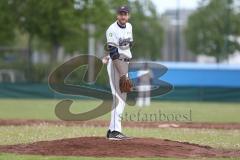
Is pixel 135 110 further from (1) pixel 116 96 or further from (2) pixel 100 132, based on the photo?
(1) pixel 116 96

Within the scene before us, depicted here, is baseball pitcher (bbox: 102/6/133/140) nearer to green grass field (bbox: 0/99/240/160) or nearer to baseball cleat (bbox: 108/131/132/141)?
baseball cleat (bbox: 108/131/132/141)

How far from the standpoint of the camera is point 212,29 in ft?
184

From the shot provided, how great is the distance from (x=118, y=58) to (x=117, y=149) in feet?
5.55

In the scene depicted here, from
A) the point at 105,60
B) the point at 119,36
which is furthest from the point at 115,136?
the point at 119,36

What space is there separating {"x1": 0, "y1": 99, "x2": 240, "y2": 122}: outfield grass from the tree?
920 inches

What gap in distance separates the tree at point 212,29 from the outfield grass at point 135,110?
23376 mm

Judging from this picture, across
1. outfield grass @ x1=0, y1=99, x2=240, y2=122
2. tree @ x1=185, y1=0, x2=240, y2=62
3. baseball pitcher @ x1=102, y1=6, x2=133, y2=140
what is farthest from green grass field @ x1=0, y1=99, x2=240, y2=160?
tree @ x1=185, y1=0, x2=240, y2=62

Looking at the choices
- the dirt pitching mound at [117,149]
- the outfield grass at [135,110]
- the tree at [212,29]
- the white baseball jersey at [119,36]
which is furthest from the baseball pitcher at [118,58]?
the tree at [212,29]

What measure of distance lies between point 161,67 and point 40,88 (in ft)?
20.2

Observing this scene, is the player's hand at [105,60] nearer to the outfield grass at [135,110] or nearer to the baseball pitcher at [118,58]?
the baseball pitcher at [118,58]

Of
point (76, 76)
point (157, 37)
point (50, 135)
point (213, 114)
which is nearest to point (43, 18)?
point (76, 76)

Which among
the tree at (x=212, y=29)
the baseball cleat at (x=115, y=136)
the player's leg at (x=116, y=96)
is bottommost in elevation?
the baseball cleat at (x=115, y=136)

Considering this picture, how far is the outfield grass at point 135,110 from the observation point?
22.7m

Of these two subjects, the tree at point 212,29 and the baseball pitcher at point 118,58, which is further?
the tree at point 212,29
